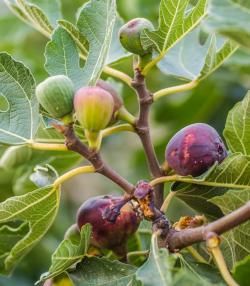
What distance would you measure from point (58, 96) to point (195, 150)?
0.21m

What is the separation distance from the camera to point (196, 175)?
1044mm

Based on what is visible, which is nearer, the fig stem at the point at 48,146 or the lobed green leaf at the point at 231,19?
the lobed green leaf at the point at 231,19

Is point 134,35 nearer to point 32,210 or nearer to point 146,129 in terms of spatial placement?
point 146,129

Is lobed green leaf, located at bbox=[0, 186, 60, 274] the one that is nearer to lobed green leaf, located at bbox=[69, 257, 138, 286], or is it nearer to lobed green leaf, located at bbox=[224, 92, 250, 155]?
lobed green leaf, located at bbox=[69, 257, 138, 286]

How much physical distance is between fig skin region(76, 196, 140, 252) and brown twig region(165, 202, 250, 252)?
0.39 feet

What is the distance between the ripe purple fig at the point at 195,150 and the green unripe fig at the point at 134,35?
0.15 m

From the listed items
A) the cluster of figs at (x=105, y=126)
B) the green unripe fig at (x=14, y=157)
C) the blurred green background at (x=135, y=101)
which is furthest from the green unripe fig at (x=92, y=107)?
Result: the blurred green background at (x=135, y=101)

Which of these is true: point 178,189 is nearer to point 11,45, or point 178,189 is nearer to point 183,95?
point 11,45

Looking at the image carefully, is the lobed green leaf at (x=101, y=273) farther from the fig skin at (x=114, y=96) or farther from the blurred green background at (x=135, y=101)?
the blurred green background at (x=135, y=101)

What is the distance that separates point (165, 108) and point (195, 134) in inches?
→ 50.6

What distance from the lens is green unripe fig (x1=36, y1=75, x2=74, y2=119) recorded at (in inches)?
38.4

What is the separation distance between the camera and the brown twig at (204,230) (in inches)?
34.5

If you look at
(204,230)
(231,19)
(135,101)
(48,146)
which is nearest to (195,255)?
(204,230)

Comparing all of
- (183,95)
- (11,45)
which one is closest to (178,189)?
(11,45)
